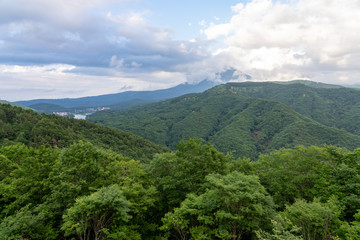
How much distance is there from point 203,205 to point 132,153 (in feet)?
347

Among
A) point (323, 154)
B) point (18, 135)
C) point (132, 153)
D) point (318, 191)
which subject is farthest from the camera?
point (132, 153)

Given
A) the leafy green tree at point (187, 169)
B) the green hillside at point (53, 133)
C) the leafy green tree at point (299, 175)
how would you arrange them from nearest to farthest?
the leafy green tree at point (187, 169), the leafy green tree at point (299, 175), the green hillside at point (53, 133)

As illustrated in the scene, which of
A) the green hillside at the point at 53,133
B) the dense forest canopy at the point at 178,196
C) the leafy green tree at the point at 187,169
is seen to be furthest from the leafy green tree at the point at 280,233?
the green hillside at the point at 53,133

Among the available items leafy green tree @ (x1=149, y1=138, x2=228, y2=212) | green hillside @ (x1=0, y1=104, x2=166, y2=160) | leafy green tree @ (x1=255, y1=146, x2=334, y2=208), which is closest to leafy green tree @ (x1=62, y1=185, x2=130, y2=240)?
leafy green tree @ (x1=149, y1=138, x2=228, y2=212)

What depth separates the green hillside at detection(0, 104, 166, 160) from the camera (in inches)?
3391

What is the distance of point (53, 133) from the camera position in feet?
307

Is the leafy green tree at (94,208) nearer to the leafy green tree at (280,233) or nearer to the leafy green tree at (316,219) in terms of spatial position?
the leafy green tree at (280,233)

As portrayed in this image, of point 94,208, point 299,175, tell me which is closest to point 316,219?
point 299,175

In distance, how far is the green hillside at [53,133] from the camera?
8612cm

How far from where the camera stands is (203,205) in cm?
1877

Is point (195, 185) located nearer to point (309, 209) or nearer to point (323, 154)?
point (309, 209)

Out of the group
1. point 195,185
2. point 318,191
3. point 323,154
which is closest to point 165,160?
point 195,185

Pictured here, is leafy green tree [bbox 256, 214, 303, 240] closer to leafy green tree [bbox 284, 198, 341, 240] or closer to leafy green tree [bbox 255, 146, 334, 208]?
leafy green tree [bbox 284, 198, 341, 240]

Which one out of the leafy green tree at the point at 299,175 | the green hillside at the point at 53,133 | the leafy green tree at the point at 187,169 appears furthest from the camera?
the green hillside at the point at 53,133
